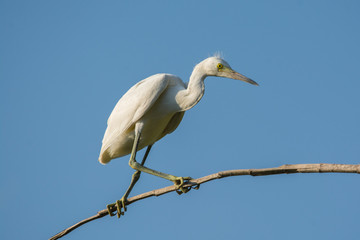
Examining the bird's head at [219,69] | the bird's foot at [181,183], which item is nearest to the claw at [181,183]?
the bird's foot at [181,183]

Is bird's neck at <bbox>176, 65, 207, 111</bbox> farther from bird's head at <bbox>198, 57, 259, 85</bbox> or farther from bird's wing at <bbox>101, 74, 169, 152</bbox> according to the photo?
bird's wing at <bbox>101, 74, 169, 152</bbox>

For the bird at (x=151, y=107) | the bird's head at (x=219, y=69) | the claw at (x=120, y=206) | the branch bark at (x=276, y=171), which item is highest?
the bird's head at (x=219, y=69)

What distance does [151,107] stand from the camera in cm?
821

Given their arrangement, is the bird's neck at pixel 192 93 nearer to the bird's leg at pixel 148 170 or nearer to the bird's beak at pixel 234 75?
the bird's beak at pixel 234 75

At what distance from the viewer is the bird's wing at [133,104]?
805 cm

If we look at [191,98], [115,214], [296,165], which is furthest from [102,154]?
[296,165]

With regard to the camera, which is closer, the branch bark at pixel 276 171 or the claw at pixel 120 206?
Answer: the branch bark at pixel 276 171

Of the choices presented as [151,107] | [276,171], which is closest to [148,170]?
[151,107]

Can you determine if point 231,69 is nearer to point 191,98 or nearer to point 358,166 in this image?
point 191,98

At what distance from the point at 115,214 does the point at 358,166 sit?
4.37m

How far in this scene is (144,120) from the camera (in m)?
8.18

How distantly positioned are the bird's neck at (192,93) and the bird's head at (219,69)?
0.48 feet

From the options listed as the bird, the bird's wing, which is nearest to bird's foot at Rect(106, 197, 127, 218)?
the bird

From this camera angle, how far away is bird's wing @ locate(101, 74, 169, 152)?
8047 mm
